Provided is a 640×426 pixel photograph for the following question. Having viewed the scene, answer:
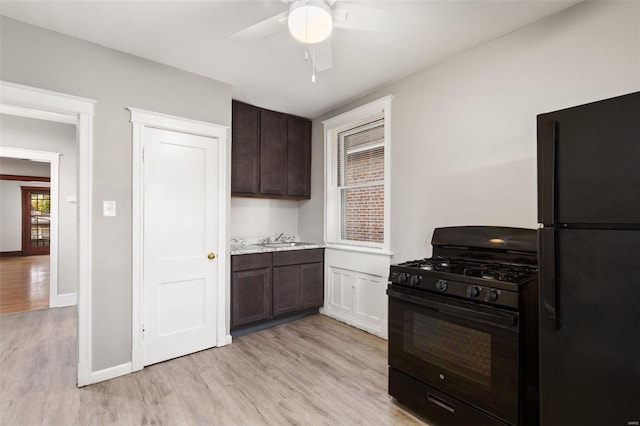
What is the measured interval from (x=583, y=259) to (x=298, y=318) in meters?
3.22

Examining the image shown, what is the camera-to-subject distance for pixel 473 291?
5.67 feet

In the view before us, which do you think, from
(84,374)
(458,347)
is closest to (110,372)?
(84,374)

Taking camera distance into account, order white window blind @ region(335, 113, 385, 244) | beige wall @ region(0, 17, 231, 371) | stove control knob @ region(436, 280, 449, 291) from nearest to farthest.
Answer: stove control knob @ region(436, 280, 449, 291) → beige wall @ region(0, 17, 231, 371) → white window blind @ region(335, 113, 385, 244)

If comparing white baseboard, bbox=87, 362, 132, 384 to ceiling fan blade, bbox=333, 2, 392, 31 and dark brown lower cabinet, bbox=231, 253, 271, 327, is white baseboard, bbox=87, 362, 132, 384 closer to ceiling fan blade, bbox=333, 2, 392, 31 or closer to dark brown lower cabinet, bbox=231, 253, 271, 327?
dark brown lower cabinet, bbox=231, 253, 271, 327

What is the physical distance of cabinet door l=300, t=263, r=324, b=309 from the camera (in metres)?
3.88

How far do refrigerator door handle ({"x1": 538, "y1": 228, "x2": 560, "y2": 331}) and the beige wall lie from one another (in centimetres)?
293

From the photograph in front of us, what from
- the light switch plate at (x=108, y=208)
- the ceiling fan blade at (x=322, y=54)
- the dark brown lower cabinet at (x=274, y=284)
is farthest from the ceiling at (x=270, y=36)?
the dark brown lower cabinet at (x=274, y=284)

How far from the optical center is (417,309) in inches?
79.0

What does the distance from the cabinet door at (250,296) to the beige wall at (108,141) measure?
1.00m

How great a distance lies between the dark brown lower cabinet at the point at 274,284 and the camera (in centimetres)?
334

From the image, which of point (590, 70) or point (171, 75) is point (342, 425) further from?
point (171, 75)

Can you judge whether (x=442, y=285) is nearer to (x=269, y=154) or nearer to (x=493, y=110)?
(x=493, y=110)

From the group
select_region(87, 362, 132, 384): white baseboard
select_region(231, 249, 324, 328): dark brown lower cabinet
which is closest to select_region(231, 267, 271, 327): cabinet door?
select_region(231, 249, 324, 328): dark brown lower cabinet

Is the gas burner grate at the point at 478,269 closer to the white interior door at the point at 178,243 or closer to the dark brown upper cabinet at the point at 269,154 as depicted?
the white interior door at the point at 178,243
